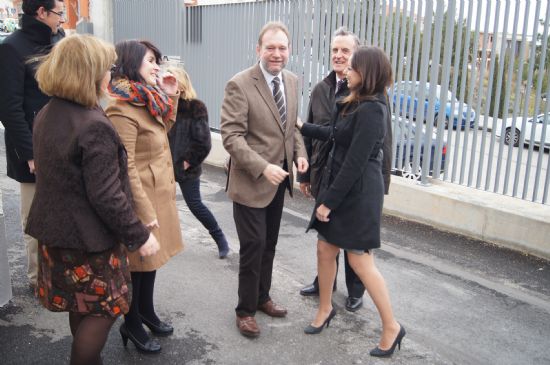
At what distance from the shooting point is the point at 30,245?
A: 147 inches

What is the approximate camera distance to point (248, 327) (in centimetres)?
344

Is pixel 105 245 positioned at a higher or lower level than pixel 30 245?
higher

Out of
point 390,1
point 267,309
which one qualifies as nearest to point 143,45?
point 267,309

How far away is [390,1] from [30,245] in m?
4.77

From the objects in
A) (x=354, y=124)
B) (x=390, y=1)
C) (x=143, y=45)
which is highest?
→ (x=390, y=1)

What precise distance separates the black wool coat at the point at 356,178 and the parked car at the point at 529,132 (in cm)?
265

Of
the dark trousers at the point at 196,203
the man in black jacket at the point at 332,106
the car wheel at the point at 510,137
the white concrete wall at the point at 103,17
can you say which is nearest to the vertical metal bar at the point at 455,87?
the car wheel at the point at 510,137

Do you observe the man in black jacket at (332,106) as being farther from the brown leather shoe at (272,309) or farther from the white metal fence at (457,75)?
the white metal fence at (457,75)

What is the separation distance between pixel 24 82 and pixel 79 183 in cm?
156

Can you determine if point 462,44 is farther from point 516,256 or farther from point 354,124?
point 354,124

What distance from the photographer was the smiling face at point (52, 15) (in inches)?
139

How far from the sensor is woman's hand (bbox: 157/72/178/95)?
3.16 meters

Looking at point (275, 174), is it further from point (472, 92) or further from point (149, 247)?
point (472, 92)

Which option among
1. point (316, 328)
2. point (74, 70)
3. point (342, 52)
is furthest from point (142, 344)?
point (342, 52)
